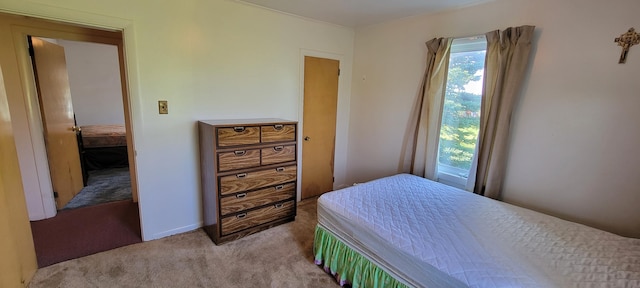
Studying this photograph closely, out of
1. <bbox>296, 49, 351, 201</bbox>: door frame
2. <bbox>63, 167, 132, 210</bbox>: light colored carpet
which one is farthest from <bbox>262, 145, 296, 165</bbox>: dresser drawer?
<bbox>63, 167, 132, 210</bbox>: light colored carpet

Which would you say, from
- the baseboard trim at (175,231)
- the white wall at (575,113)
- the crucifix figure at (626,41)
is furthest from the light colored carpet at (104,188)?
the crucifix figure at (626,41)

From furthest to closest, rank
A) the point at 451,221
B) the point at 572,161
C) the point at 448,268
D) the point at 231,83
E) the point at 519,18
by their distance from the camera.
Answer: the point at 231,83
the point at 519,18
the point at 572,161
the point at 451,221
the point at 448,268

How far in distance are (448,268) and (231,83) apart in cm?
241

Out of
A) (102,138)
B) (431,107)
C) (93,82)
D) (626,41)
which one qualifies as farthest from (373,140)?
(93,82)

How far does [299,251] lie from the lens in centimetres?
238

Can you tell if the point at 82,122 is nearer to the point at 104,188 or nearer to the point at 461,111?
the point at 104,188

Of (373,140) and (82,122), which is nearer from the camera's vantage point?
(373,140)

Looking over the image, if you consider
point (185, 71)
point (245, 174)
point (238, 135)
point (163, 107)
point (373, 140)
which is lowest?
point (245, 174)

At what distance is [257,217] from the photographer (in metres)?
2.63

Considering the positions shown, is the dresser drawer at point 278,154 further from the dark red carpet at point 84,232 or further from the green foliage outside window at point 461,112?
the green foliage outside window at point 461,112

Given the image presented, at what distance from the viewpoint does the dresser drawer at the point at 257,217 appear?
246 centimetres

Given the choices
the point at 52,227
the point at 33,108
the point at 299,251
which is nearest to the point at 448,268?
the point at 299,251

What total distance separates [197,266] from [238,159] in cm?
93

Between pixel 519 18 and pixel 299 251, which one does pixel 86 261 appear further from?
pixel 519 18
